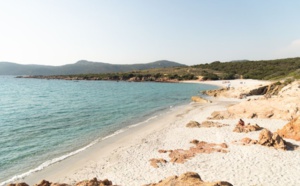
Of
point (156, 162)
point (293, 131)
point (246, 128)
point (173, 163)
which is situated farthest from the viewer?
point (246, 128)

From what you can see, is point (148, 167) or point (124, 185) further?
point (148, 167)

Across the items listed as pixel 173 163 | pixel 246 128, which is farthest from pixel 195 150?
pixel 246 128

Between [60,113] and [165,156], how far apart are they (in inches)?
933

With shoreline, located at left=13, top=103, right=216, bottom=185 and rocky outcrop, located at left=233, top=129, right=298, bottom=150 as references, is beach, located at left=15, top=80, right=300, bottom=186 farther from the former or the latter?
rocky outcrop, located at left=233, top=129, right=298, bottom=150

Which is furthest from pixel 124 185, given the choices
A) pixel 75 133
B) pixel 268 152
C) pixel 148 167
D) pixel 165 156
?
pixel 75 133

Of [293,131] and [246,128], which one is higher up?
[293,131]

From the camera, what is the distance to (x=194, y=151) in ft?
55.7

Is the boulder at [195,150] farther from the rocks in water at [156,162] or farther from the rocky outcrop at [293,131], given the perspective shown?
the rocky outcrop at [293,131]

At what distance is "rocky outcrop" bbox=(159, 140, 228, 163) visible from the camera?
51.3 ft

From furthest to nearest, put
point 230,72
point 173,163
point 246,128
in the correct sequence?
1. point 230,72
2. point 246,128
3. point 173,163

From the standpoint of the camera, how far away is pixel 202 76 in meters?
120

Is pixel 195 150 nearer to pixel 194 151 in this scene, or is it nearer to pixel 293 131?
pixel 194 151

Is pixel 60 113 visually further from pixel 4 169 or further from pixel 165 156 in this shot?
pixel 165 156

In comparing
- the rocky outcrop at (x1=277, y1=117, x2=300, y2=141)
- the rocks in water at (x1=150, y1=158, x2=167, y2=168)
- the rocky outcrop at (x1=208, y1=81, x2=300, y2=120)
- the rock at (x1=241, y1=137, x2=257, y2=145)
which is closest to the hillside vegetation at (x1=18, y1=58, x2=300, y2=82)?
the rocky outcrop at (x1=208, y1=81, x2=300, y2=120)
